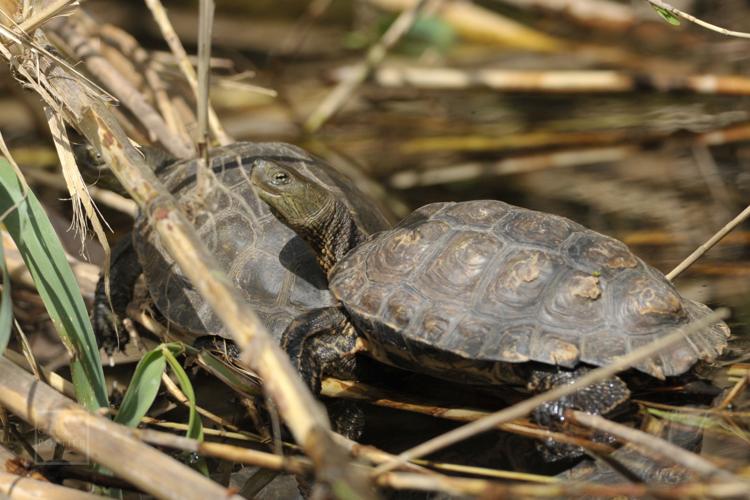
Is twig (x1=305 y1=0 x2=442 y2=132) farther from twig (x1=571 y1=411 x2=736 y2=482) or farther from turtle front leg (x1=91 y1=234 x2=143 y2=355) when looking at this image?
twig (x1=571 y1=411 x2=736 y2=482)

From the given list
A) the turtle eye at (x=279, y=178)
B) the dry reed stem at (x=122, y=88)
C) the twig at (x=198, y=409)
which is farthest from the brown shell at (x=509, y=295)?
the dry reed stem at (x=122, y=88)

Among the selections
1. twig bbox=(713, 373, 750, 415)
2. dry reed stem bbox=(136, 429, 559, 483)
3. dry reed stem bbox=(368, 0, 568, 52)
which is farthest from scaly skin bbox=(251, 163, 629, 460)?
dry reed stem bbox=(368, 0, 568, 52)

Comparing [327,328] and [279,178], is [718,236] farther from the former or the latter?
[279,178]

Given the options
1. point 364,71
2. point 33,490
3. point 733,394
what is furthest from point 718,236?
point 364,71

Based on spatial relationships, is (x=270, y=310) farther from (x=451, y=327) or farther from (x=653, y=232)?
(x=653, y=232)

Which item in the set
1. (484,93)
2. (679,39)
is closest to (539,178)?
(484,93)

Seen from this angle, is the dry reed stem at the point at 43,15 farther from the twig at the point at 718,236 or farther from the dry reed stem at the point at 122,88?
the twig at the point at 718,236
